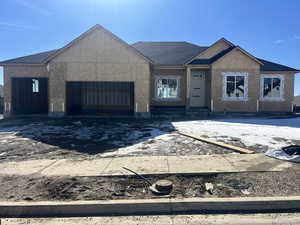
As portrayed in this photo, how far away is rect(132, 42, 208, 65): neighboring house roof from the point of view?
54.6 feet

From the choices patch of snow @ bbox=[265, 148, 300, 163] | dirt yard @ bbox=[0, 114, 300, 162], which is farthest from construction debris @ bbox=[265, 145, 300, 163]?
dirt yard @ bbox=[0, 114, 300, 162]

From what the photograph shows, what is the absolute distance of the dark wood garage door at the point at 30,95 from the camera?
627 inches

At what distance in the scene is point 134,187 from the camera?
13.2 feet

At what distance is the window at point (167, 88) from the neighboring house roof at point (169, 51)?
4.84ft

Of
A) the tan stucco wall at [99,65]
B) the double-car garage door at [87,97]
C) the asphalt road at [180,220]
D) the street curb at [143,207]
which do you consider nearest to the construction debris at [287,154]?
the street curb at [143,207]

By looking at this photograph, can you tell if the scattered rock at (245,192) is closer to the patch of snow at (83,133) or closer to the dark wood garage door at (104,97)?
the patch of snow at (83,133)

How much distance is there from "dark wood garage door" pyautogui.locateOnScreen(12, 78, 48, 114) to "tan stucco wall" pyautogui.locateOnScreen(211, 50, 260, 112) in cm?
1347

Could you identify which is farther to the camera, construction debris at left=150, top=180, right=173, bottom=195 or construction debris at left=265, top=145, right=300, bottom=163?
construction debris at left=265, top=145, right=300, bottom=163

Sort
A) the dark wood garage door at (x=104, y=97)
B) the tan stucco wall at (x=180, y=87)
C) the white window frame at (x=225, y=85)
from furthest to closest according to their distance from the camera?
1. the dark wood garage door at (x=104, y=97)
2. the tan stucco wall at (x=180, y=87)
3. the white window frame at (x=225, y=85)

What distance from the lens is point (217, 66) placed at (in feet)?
50.2

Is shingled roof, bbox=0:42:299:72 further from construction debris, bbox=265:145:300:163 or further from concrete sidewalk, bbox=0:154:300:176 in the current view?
construction debris, bbox=265:145:300:163

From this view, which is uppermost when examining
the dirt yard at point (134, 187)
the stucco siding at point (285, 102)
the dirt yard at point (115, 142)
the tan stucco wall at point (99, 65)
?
the tan stucco wall at point (99, 65)

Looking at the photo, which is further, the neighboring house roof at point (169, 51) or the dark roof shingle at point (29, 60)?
the neighboring house roof at point (169, 51)

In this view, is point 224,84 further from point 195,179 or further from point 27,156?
point 27,156
